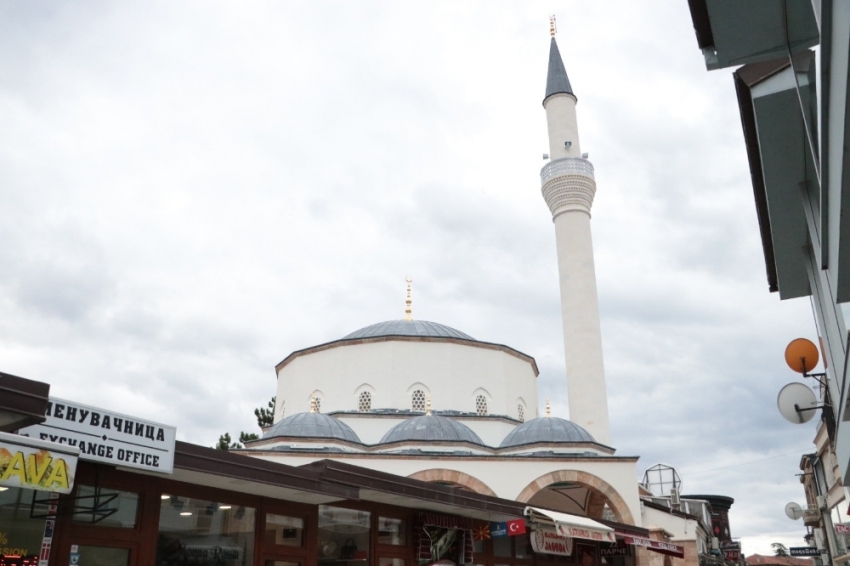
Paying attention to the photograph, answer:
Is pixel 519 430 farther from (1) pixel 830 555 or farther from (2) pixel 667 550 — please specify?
(1) pixel 830 555

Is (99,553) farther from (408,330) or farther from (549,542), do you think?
(408,330)

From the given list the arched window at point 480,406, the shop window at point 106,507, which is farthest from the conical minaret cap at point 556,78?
the shop window at point 106,507

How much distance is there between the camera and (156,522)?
605 centimetres

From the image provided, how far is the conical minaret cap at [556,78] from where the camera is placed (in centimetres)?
2505

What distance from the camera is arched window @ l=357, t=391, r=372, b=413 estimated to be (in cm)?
2042

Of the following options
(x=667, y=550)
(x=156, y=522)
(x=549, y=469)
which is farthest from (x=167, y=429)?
(x=549, y=469)

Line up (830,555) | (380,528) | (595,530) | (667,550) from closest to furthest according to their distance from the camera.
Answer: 1. (380,528)
2. (595,530)
3. (667,550)
4. (830,555)

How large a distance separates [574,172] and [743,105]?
19.3m

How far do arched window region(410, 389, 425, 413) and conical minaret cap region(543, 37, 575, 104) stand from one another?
1122 cm

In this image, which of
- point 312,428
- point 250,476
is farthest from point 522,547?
point 312,428

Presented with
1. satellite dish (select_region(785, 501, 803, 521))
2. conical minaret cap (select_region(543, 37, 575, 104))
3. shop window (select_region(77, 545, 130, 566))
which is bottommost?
shop window (select_region(77, 545, 130, 566))

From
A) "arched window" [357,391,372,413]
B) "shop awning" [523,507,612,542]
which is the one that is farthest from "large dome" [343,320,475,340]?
"shop awning" [523,507,612,542]

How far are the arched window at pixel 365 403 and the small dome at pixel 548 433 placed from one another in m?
4.41

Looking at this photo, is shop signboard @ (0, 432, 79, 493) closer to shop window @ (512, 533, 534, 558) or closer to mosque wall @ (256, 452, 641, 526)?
shop window @ (512, 533, 534, 558)
